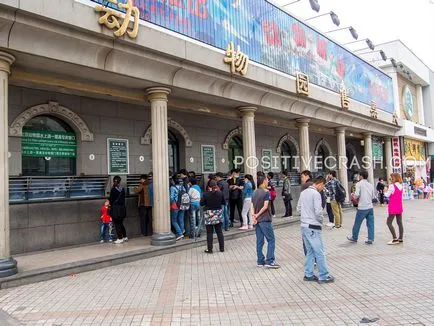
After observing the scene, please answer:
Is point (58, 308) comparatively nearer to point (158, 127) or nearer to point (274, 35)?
point (158, 127)

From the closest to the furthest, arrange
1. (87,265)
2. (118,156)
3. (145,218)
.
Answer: (87,265), (145,218), (118,156)

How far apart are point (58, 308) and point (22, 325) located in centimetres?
62

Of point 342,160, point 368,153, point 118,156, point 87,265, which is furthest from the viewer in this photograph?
point 368,153

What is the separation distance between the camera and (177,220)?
10.2 m

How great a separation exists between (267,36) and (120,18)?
21.6 feet

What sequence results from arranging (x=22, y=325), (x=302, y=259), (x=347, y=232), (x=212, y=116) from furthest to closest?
(x=212, y=116) → (x=347, y=232) → (x=302, y=259) → (x=22, y=325)

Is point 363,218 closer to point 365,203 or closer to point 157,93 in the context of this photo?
point 365,203

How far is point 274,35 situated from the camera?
13.7m

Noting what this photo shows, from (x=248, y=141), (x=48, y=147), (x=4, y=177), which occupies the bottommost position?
(x=4, y=177)

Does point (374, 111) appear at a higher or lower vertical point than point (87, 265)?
higher

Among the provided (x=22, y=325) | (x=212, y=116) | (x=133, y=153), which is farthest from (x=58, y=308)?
(x=212, y=116)

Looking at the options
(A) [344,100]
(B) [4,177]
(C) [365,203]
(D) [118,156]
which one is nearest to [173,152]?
(D) [118,156]

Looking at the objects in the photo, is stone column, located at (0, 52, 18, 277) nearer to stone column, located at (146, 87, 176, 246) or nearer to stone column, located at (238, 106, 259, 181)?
stone column, located at (146, 87, 176, 246)

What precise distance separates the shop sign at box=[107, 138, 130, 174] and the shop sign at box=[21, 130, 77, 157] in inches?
40.5
